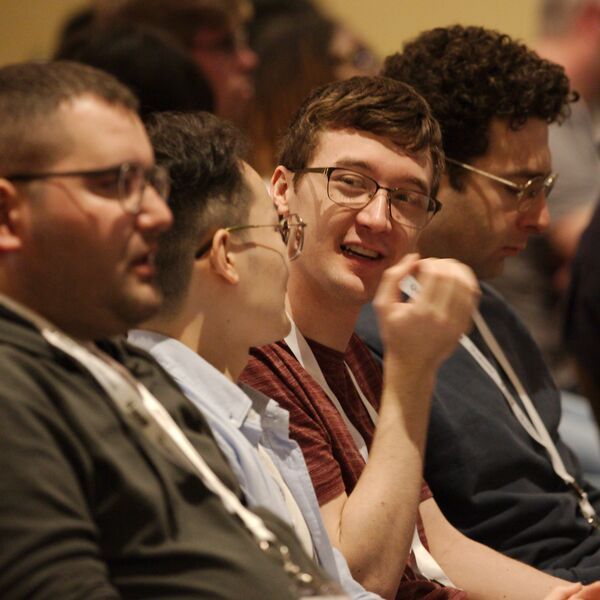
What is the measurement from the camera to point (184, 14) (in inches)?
168

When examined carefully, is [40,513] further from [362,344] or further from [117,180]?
[362,344]

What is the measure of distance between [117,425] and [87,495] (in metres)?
0.09

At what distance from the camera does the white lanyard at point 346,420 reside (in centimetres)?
212

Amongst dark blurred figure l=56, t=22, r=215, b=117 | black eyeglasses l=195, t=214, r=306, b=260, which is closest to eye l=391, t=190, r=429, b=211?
black eyeglasses l=195, t=214, r=306, b=260

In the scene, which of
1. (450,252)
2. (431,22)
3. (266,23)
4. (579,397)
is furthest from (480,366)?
(431,22)

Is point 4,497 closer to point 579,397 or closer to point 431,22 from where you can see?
point 579,397

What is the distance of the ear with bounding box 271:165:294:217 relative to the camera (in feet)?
7.37

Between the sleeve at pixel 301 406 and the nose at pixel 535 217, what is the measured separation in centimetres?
82

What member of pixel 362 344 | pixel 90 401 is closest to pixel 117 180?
pixel 90 401

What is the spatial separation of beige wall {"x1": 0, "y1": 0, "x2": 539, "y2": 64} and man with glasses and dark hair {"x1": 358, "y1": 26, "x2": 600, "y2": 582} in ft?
9.42

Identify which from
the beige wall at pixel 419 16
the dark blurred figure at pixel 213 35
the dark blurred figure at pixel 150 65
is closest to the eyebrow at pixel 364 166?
the dark blurred figure at pixel 150 65

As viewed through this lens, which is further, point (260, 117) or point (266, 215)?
point (260, 117)

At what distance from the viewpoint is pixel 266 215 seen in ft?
6.12

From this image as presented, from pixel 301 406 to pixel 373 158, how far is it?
0.44m
